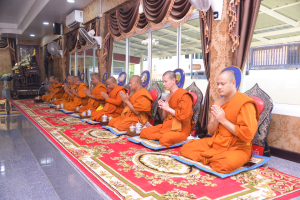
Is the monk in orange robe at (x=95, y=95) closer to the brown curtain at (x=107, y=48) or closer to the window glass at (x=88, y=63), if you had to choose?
the brown curtain at (x=107, y=48)

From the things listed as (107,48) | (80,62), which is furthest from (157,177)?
(80,62)

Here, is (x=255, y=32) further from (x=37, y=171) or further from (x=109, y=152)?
(x=37, y=171)

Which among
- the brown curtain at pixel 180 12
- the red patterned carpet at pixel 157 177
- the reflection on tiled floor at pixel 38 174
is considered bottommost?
the reflection on tiled floor at pixel 38 174

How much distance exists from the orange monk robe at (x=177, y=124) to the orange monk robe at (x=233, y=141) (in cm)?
62

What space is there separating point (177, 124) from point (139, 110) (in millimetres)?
996

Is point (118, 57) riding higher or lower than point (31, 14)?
lower

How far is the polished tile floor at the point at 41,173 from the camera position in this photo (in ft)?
7.58

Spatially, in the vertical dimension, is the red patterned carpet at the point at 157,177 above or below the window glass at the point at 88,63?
A: below

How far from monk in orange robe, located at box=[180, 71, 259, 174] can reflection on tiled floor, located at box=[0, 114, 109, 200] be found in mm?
1302

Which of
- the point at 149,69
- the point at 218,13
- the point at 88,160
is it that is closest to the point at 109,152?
the point at 88,160

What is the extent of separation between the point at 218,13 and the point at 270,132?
1982mm

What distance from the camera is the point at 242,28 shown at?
11.6ft

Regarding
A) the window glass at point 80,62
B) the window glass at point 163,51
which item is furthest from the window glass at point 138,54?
the window glass at point 80,62

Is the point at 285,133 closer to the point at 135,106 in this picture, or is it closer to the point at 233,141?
the point at 233,141
